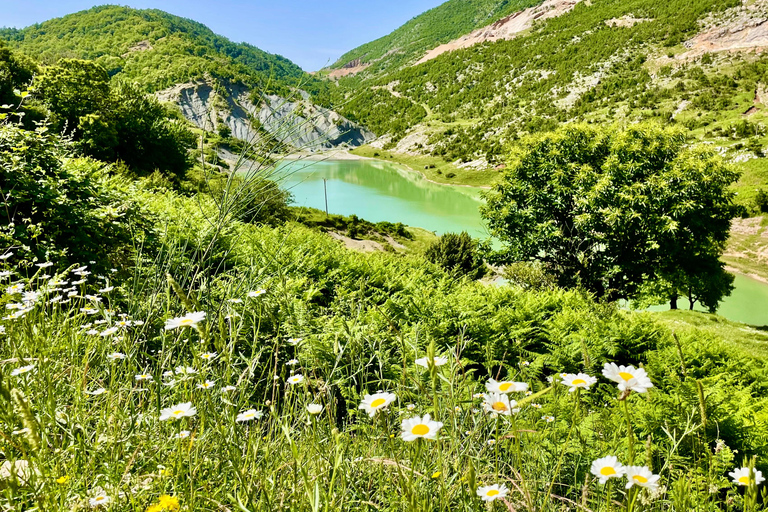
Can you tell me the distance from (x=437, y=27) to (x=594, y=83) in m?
122

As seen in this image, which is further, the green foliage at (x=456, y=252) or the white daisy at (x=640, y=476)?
the green foliage at (x=456, y=252)

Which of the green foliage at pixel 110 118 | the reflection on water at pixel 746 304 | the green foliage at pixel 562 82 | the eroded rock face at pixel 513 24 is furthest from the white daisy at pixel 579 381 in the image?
the eroded rock face at pixel 513 24

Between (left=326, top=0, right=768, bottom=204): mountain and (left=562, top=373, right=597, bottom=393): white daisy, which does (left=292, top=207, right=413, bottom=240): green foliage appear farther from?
(left=562, top=373, right=597, bottom=393): white daisy

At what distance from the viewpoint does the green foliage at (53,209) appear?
3.50m

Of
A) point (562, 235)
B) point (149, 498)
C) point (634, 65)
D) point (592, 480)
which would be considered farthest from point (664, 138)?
point (634, 65)

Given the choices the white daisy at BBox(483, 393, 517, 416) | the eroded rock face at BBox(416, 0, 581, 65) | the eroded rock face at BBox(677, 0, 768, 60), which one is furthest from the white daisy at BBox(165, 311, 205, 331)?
the eroded rock face at BBox(416, 0, 581, 65)

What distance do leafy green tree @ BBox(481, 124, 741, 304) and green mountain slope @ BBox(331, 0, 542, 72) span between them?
138612 millimetres

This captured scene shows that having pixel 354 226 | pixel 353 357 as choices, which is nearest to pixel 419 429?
pixel 353 357

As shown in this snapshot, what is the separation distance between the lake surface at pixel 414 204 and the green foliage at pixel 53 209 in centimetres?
1587

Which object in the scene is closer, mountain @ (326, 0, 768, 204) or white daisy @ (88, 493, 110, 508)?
white daisy @ (88, 493, 110, 508)

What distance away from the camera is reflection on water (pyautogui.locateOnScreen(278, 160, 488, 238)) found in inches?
1363

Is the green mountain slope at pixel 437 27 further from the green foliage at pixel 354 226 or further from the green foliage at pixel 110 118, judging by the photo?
the green foliage at pixel 110 118

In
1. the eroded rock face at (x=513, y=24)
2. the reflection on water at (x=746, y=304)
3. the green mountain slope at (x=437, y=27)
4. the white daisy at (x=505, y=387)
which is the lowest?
the reflection on water at (x=746, y=304)

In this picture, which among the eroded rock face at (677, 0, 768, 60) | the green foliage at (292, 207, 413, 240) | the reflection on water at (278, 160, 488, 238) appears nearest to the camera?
the green foliage at (292, 207, 413, 240)
